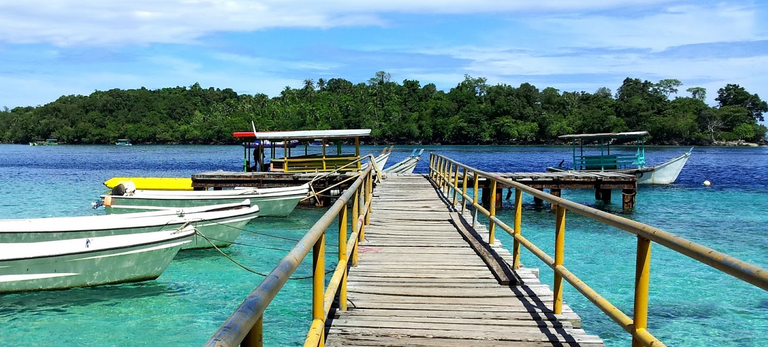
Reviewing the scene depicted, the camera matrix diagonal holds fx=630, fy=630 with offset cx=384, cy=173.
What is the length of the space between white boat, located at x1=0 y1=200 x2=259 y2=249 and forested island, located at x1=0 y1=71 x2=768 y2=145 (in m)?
132

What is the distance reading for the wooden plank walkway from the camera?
4.70 meters

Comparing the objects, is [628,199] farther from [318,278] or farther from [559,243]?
[318,278]

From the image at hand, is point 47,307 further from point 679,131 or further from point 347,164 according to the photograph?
point 679,131

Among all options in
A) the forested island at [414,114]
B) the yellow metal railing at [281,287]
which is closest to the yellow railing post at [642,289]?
the yellow metal railing at [281,287]

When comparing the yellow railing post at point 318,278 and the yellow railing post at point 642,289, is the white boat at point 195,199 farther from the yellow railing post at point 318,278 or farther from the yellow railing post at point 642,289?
the yellow railing post at point 642,289

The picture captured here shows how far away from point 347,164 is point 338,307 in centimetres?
1687

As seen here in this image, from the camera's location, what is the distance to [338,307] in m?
5.42

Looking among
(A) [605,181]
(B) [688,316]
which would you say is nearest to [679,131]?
(A) [605,181]

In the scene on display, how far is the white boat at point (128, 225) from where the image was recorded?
40.9 feet

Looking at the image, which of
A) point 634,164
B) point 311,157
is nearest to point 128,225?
point 311,157

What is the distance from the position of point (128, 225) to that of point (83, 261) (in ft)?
6.24

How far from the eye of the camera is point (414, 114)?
16100 centimetres

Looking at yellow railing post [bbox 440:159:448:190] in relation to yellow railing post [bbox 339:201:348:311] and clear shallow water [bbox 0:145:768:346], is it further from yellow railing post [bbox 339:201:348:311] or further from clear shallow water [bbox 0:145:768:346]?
yellow railing post [bbox 339:201:348:311]

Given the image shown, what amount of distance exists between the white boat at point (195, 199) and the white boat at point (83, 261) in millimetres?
6198
